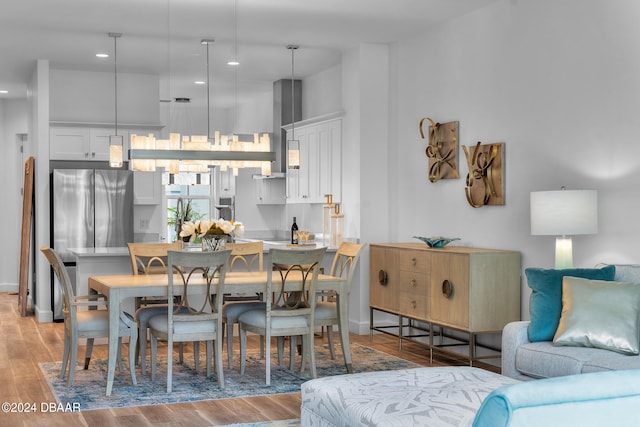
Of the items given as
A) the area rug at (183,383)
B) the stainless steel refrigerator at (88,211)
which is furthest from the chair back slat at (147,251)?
the stainless steel refrigerator at (88,211)

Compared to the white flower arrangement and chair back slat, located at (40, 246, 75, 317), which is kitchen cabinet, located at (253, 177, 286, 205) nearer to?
the white flower arrangement

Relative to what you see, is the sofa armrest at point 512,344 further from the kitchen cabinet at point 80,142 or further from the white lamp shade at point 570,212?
the kitchen cabinet at point 80,142

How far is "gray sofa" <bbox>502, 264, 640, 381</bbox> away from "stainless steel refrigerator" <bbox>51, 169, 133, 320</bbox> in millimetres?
5413

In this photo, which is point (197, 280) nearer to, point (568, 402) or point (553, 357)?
point (553, 357)

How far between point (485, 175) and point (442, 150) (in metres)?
0.74

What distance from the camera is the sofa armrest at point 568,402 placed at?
2047 mm

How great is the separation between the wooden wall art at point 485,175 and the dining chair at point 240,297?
5.93 feet

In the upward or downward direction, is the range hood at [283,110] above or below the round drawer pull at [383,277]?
above

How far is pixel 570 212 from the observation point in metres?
4.93

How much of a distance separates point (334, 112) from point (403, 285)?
2211mm

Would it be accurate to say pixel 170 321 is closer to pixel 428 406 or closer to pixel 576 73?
pixel 428 406

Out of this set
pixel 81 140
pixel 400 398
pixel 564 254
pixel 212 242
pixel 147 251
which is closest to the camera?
pixel 400 398

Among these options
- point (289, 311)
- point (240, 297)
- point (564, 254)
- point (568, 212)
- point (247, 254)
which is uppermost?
point (568, 212)

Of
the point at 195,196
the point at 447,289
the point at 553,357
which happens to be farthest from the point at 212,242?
the point at 195,196
